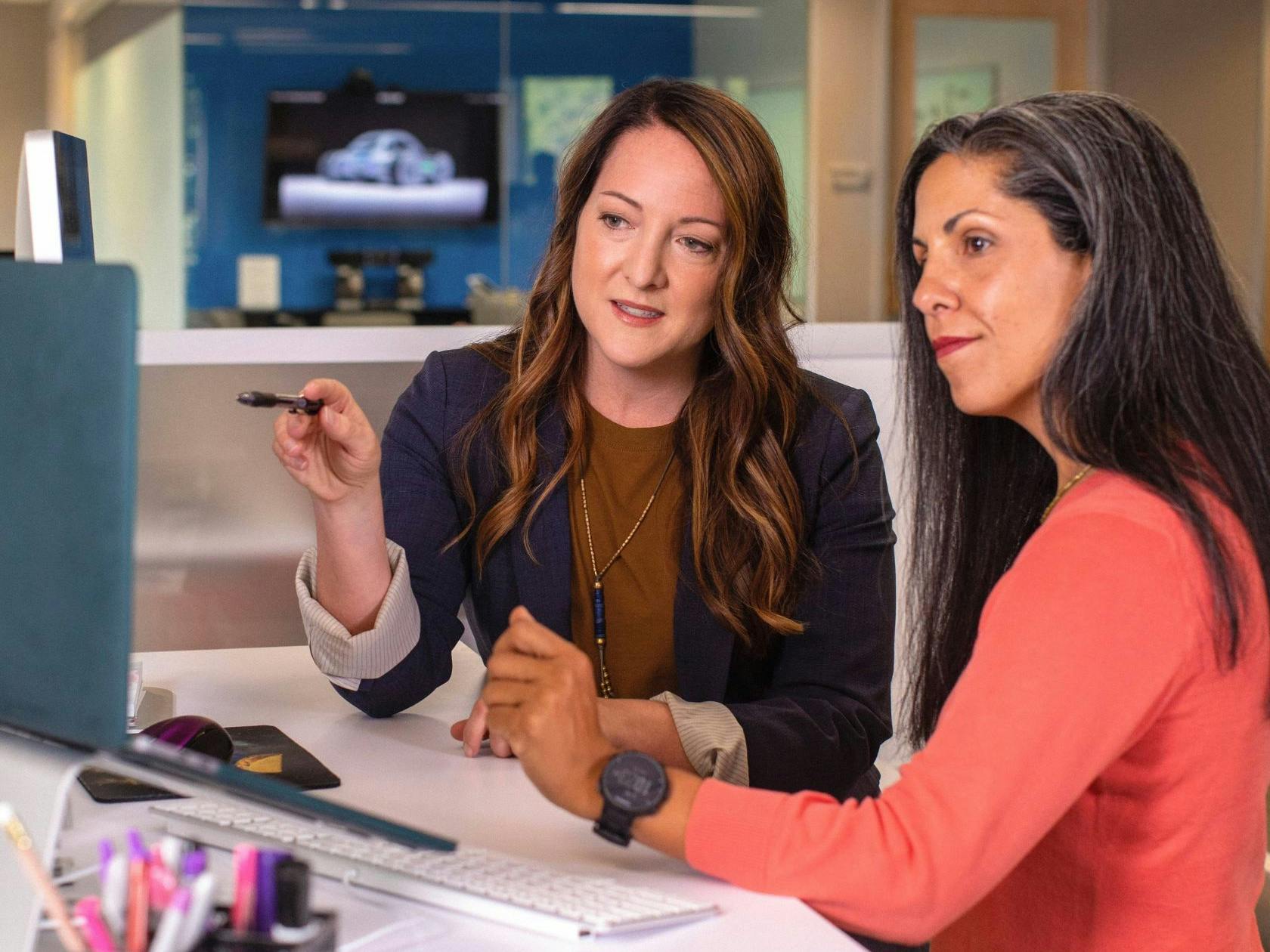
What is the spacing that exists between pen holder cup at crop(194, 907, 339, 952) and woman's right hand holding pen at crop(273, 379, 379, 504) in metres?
0.60

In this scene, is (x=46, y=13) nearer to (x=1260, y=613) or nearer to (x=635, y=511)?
(x=635, y=511)

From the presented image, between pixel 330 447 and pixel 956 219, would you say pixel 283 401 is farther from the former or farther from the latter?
pixel 956 219

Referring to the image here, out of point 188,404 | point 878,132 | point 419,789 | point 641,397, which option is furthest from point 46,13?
point 419,789

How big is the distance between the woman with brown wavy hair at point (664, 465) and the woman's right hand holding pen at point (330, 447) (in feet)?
0.40

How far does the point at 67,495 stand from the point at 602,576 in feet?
2.89

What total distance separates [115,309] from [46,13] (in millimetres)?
6517

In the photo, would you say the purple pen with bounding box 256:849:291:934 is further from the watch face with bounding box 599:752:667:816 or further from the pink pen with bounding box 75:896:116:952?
the watch face with bounding box 599:752:667:816

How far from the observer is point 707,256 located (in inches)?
60.7

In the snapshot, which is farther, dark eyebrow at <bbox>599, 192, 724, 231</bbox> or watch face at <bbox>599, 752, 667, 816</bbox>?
dark eyebrow at <bbox>599, 192, 724, 231</bbox>

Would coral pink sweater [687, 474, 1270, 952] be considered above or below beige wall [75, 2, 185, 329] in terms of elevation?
below

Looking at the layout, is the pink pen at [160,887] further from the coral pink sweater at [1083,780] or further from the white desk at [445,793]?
the coral pink sweater at [1083,780]

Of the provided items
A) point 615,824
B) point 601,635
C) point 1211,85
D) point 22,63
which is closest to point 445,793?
point 615,824

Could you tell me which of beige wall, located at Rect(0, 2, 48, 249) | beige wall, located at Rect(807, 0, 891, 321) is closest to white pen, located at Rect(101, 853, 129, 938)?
beige wall, located at Rect(807, 0, 891, 321)

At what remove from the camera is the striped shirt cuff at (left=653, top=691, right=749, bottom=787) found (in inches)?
50.1
